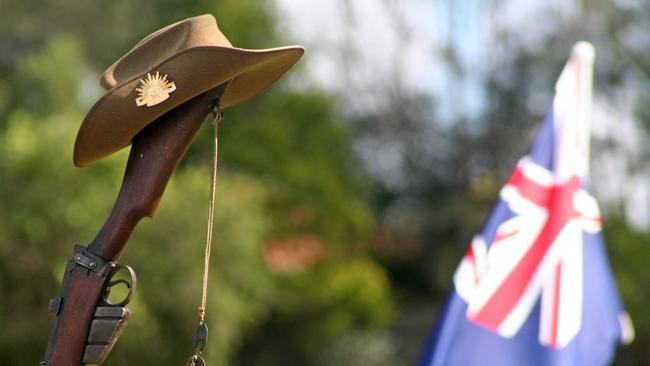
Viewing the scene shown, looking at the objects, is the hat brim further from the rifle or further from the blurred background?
the blurred background

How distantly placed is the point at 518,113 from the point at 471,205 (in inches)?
220

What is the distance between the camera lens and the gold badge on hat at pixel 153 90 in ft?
9.52

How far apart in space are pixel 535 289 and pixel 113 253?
222 centimetres

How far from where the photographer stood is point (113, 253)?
295 cm

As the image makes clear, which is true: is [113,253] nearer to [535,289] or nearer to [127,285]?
[127,285]

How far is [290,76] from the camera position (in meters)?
34.8

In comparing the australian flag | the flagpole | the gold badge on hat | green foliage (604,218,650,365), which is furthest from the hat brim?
green foliage (604,218,650,365)

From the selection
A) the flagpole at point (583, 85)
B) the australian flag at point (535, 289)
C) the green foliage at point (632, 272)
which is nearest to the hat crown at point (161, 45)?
the australian flag at point (535, 289)

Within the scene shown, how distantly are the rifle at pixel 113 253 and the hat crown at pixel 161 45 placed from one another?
121mm

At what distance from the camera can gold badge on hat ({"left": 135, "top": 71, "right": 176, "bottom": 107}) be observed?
290 centimetres

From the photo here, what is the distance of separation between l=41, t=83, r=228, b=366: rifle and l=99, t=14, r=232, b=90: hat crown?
121 millimetres

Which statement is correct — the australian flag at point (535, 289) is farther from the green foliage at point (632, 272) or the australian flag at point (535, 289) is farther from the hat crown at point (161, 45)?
the green foliage at point (632, 272)

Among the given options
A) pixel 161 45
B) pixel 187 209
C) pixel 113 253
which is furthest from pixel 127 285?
pixel 187 209

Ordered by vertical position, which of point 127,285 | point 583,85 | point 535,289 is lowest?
point 535,289
